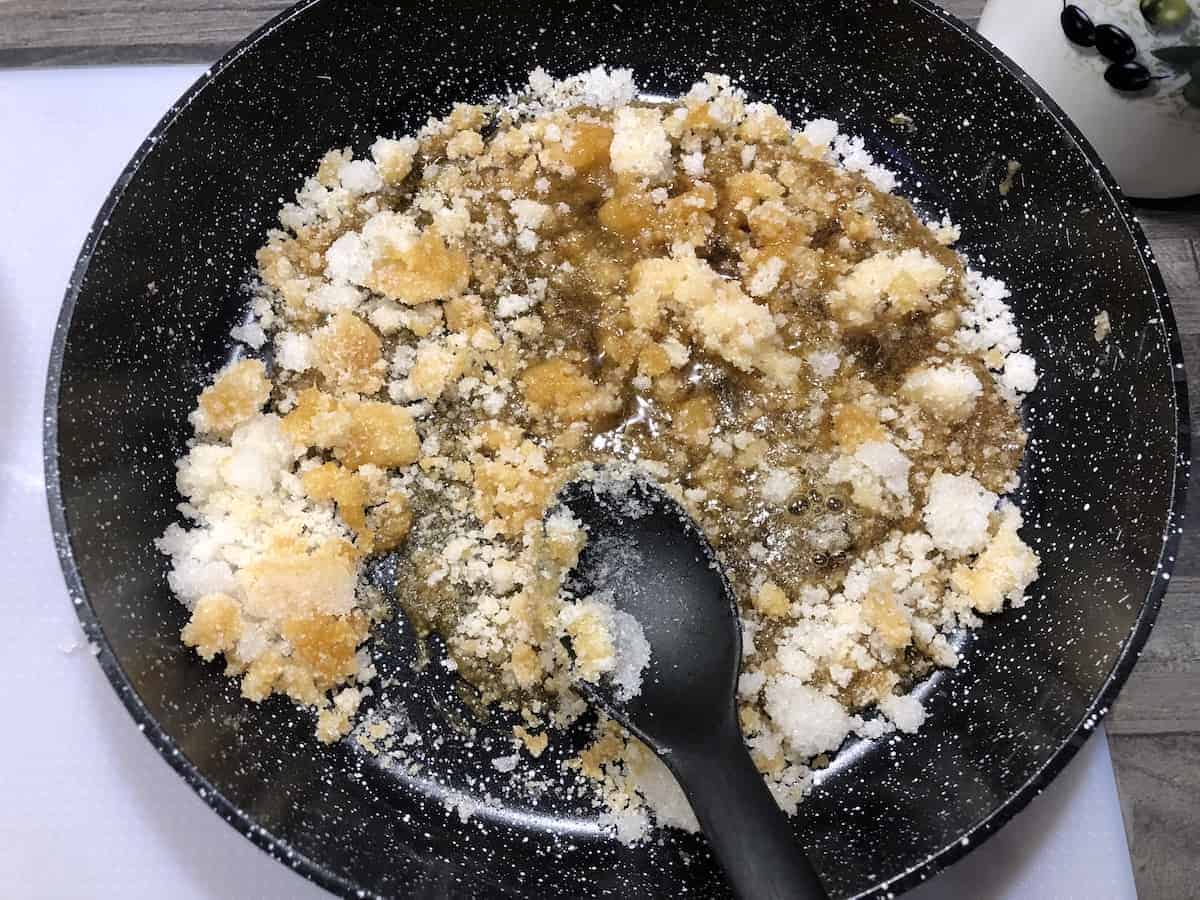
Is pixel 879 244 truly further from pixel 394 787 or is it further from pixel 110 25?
pixel 110 25

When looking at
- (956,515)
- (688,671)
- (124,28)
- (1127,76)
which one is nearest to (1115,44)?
(1127,76)

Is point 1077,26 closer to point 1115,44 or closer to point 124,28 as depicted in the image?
point 1115,44

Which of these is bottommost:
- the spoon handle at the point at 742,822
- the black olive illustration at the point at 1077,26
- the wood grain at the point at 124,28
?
the spoon handle at the point at 742,822

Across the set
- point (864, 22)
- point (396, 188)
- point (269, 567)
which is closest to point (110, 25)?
point (396, 188)

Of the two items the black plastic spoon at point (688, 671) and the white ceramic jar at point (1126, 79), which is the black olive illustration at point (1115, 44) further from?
the black plastic spoon at point (688, 671)

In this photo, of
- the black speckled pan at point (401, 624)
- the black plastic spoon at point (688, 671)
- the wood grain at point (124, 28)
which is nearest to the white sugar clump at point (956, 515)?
the black speckled pan at point (401, 624)

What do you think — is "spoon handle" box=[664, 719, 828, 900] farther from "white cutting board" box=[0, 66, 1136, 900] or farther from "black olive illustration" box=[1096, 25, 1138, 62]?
"black olive illustration" box=[1096, 25, 1138, 62]
